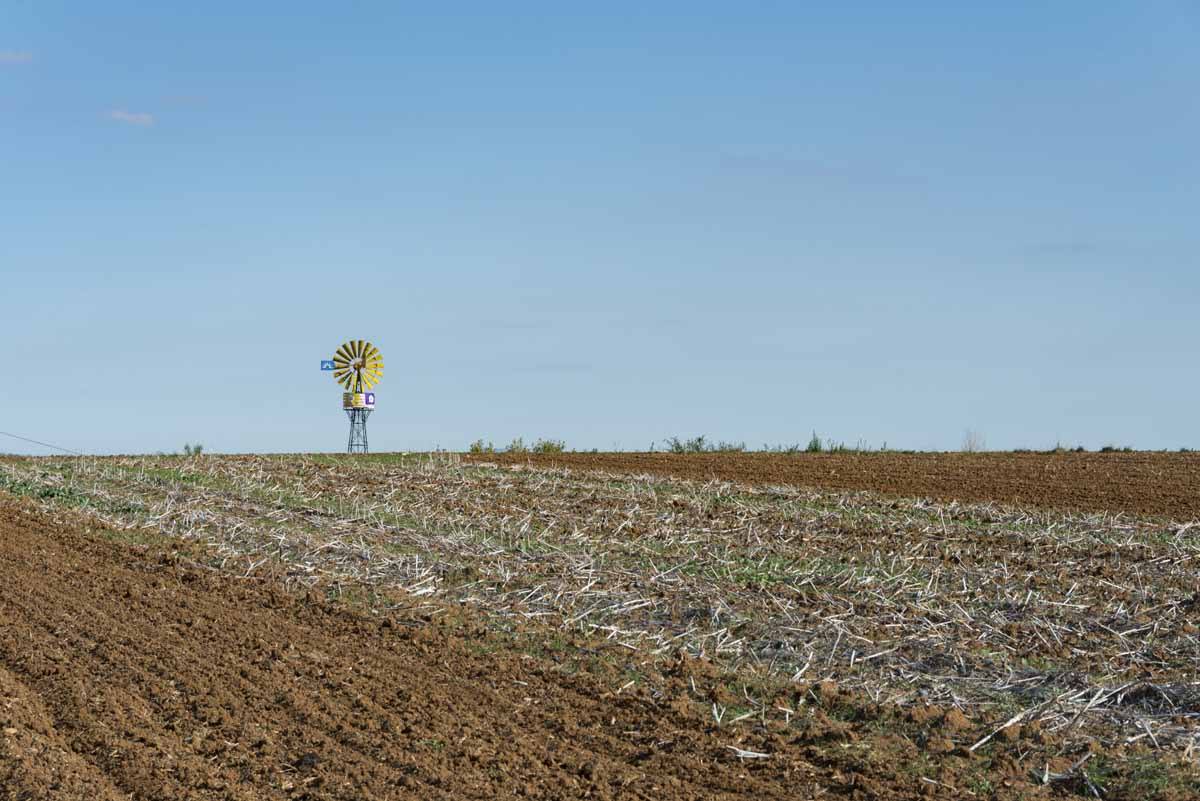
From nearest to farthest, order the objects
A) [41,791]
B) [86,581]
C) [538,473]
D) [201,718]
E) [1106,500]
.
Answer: [41,791], [201,718], [86,581], [1106,500], [538,473]

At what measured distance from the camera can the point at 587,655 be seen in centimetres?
977

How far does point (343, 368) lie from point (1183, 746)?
30921 mm

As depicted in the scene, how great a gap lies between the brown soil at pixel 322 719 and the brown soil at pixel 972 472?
13532 mm

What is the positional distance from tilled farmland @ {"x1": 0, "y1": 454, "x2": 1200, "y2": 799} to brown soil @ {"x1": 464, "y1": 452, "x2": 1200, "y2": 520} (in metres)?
4.15

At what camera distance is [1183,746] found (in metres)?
7.87

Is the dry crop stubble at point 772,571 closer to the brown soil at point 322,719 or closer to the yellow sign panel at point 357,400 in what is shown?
the brown soil at point 322,719

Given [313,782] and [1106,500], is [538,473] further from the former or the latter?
[313,782]

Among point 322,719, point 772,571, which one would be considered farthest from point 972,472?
point 322,719

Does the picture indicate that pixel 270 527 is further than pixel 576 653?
Yes

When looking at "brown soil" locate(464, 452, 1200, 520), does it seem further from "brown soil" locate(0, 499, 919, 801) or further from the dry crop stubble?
"brown soil" locate(0, 499, 919, 801)

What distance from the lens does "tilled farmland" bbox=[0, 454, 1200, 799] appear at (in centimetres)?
751

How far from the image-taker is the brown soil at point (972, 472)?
21641 millimetres

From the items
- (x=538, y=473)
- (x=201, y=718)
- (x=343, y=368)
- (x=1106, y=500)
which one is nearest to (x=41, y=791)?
(x=201, y=718)

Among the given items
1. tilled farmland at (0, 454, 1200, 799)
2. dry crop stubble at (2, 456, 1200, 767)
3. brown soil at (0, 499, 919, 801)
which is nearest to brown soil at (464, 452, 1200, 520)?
dry crop stubble at (2, 456, 1200, 767)
